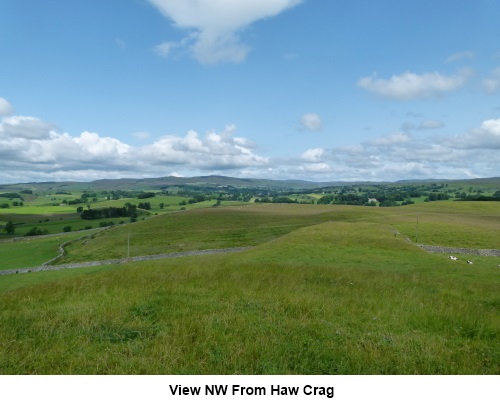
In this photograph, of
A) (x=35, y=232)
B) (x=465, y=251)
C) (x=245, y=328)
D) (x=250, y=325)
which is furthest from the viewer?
(x=35, y=232)

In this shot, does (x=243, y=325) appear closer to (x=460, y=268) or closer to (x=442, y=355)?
(x=442, y=355)

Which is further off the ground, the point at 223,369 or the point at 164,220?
the point at 223,369

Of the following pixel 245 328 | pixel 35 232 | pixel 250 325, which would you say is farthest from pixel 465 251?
pixel 35 232

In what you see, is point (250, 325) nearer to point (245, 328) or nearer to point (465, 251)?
point (245, 328)

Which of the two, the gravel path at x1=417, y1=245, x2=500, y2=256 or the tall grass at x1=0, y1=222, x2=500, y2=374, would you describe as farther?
the gravel path at x1=417, y1=245, x2=500, y2=256

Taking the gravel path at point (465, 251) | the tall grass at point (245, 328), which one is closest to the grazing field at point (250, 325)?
the tall grass at point (245, 328)

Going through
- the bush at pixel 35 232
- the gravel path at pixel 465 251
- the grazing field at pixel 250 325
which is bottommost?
the bush at pixel 35 232

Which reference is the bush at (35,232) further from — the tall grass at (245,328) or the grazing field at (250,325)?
the tall grass at (245,328)

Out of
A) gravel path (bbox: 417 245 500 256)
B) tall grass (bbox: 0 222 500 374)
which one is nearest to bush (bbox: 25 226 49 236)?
gravel path (bbox: 417 245 500 256)

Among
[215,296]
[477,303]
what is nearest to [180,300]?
[215,296]

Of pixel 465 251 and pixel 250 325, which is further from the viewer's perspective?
pixel 465 251

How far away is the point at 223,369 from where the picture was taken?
6.30 metres

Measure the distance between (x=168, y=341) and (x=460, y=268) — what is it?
25650mm

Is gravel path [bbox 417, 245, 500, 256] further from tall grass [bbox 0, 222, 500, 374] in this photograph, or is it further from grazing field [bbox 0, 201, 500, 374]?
tall grass [bbox 0, 222, 500, 374]
